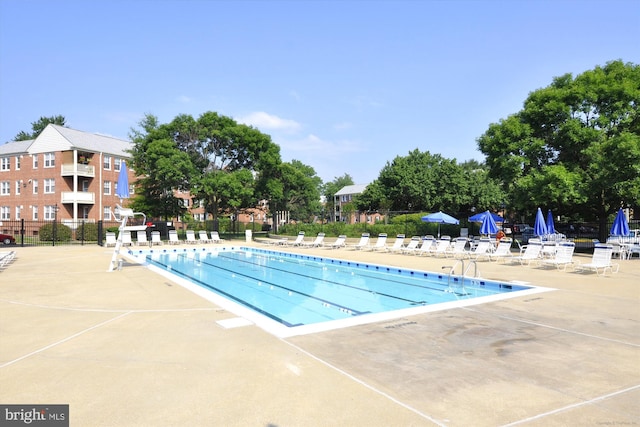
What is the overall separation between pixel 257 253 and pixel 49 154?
28.3 m

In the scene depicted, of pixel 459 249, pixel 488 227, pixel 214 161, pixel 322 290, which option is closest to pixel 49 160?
pixel 214 161

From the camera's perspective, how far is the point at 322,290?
12.0 meters

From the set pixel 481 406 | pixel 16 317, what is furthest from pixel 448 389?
pixel 16 317

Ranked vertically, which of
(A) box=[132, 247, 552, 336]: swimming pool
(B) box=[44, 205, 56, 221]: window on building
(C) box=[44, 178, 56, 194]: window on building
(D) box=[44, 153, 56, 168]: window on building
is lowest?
(A) box=[132, 247, 552, 336]: swimming pool

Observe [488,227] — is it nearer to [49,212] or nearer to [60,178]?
[60,178]

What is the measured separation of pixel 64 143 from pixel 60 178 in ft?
10.9

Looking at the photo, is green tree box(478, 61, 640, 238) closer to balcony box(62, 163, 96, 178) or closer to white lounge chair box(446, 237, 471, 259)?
white lounge chair box(446, 237, 471, 259)

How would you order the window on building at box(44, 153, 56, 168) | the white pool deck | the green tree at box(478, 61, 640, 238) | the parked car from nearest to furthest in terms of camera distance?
the white pool deck → the green tree at box(478, 61, 640, 238) → the parked car → the window on building at box(44, 153, 56, 168)

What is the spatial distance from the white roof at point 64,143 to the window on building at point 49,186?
2.84m

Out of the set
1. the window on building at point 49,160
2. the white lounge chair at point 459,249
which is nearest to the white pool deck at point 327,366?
the white lounge chair at point 459,249

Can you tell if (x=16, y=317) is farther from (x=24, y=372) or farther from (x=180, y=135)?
(x=180, y=135)

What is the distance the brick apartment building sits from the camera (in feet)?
127

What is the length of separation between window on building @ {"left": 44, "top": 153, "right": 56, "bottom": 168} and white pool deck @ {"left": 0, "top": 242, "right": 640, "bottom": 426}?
121ft

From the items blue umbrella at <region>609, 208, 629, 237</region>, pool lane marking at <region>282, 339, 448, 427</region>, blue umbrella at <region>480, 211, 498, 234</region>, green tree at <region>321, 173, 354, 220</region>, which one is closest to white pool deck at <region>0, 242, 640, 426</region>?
pool lane marking at <region>282, 339, 448, 427</region>
